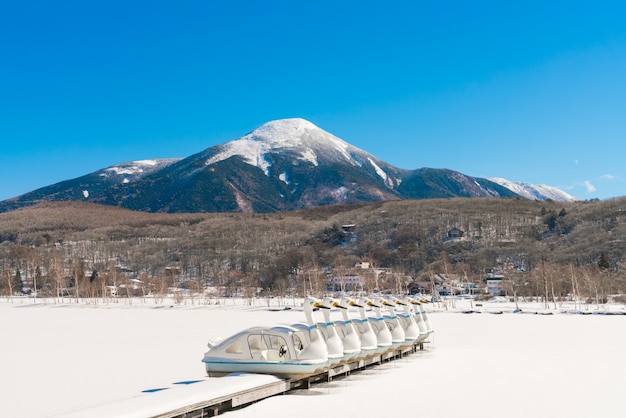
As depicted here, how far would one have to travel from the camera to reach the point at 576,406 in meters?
11.7

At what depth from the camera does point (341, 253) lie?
148 meters

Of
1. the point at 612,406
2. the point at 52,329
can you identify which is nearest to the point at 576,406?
the point at 612,406

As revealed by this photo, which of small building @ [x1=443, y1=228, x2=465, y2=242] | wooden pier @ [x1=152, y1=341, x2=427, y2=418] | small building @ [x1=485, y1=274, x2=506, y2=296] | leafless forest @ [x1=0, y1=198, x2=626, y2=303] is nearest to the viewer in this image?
wooden pier @ [x1=152, y1=341, x2=427, y2=418]

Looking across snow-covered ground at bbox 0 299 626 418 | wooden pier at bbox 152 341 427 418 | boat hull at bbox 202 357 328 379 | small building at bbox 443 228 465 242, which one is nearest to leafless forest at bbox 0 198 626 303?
small building at bbox 443 228 465 242

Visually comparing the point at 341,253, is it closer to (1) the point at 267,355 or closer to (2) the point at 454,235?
(2) the point at 454,235

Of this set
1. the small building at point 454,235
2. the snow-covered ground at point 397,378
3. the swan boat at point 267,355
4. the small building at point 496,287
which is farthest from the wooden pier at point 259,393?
the small building at point 454,235

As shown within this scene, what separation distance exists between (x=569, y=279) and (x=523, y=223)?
279ft

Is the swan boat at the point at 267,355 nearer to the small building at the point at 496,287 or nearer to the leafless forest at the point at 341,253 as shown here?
the leafless forest at the point at 341,253

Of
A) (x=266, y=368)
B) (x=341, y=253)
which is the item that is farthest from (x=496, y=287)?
(x=266, y=368)

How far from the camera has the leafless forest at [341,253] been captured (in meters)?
104

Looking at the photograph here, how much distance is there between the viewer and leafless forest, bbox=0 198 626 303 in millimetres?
104375

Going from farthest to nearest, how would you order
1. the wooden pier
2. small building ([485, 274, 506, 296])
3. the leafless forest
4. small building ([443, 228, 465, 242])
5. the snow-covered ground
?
small building ([443, 228, 465, 242]) < the leafless forest < small building ([485, 274, 506, 296]) < the snow-covered ground < the wooden pier

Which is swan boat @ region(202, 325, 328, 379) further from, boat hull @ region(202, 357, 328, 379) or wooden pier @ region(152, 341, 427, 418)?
wooden pier @ region(152, 341, 427, 418)

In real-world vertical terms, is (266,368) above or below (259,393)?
above
